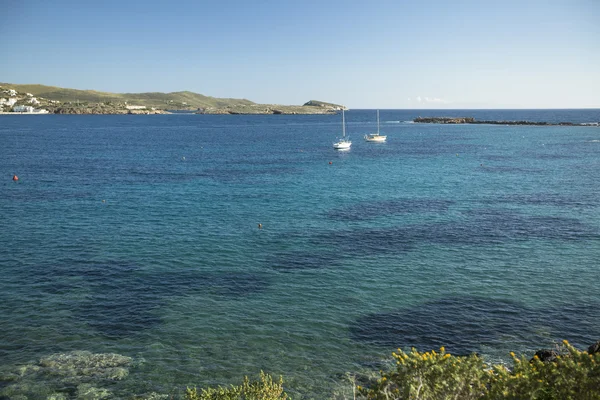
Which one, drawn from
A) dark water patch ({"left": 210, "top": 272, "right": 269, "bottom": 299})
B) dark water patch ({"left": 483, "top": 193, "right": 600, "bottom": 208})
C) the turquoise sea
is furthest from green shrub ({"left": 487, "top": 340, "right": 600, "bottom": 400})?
dark water patch ({"left": 483, "top": 193, "right": 600, "bottom": 208})

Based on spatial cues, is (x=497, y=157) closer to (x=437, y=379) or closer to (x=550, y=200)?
(x=550, y=200)

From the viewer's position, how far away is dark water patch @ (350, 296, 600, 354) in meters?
27.0

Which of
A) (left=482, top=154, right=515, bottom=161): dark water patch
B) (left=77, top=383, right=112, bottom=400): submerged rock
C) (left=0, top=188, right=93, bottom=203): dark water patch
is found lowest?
(left=77, top=383, right=112, bottom=400): submerged rock

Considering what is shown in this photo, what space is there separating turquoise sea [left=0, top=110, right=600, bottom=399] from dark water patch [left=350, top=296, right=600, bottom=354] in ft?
0.42

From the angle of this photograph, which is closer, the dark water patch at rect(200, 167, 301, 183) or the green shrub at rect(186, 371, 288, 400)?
the green shrub at rect(186, 371, 288, 400)

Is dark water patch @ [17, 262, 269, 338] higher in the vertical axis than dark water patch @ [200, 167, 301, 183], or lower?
lower

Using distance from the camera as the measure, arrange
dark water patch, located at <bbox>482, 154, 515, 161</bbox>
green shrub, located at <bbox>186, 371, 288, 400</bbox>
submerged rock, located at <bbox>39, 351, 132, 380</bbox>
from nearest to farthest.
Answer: green shrub, located at <bbox>186, 371, 288, 400</bbox>
submerged rock, located at <bbox>39, 351, 132, 380</bbox>
dark water patch, located at <bbox>482, 154, 515, 161</bbox>

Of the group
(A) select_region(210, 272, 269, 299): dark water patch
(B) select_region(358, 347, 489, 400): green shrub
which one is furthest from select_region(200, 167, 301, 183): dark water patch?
(B) select_region(358, 347, 489, 400): green shrub

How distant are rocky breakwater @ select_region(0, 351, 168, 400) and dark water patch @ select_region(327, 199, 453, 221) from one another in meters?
33.1

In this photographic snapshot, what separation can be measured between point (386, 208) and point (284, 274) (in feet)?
84.1

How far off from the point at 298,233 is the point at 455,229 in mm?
17096

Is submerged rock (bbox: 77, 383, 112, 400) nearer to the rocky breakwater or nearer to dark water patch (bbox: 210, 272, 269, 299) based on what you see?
the rocky breakwater

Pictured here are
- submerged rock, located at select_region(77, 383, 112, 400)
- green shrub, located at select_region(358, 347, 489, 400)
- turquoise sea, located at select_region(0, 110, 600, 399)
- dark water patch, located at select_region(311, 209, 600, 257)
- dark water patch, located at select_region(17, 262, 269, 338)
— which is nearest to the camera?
green shrub, located at select_region(358, 347, 489, 400)

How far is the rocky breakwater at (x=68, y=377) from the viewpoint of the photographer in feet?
72.7
